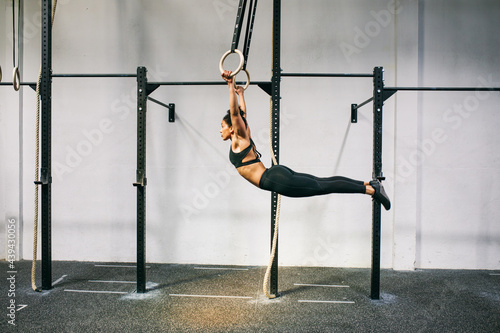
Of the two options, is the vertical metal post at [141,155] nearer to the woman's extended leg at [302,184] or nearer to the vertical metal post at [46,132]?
the vertical metal post at [46,132]

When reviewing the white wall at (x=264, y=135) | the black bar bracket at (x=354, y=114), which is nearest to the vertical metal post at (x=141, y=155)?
the white wall at (x=264, y=135)

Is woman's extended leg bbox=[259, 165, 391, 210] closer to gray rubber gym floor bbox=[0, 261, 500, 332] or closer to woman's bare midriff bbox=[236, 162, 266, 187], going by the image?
woman's bare midriff bbox=[236, 162, 266, 187]

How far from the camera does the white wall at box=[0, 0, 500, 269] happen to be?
12.9 feet

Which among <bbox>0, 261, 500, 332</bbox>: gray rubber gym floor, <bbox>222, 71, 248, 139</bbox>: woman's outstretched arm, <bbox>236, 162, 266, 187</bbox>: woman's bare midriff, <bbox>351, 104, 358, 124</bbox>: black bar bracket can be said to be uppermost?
<bbox>351, 104, 358, 124</bbox>: black bar bracket

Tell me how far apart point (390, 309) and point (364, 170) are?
1721mm

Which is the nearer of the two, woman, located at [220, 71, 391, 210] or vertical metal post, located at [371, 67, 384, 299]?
woman, located at [220, 71, 391, 210]

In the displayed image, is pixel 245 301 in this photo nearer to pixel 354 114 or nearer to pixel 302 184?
pixel 302 184

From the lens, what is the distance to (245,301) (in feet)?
9.74

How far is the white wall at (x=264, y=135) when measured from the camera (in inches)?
155

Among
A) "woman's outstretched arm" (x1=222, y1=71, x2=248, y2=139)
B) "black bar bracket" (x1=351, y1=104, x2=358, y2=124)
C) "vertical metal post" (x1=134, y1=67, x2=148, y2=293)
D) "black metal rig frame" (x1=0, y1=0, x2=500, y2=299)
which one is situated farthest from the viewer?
"black bar bracket" (x1=351, y1=104, x2=358, y2=124)

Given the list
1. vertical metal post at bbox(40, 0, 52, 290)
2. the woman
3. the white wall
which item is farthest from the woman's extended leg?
vertical metal post at bbox(40, 0, 52, 290)

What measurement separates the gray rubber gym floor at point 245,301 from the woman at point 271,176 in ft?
3.54

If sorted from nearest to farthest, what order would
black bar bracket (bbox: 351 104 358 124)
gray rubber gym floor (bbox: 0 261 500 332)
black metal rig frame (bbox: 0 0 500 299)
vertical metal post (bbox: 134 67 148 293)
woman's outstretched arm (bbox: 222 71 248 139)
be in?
woman's outstretched arm (bbox: 222 71 248 139), gray rubber gym floor (bbox: 0 261 500 332), black metal rig frame (bbox: 0 0 500 299), vertical metal post (bbox: 134 67 148 293), black bar bracket (bbox: 351 104 358 124)

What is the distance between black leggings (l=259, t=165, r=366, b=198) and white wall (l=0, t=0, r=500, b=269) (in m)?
1.49
